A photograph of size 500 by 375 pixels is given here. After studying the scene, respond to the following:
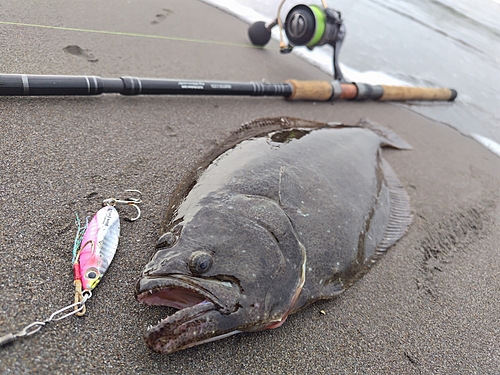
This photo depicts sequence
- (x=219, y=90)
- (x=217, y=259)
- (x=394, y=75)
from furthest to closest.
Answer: (x=394, y=75) → (x=219, y=90) → (x=217, y=259)

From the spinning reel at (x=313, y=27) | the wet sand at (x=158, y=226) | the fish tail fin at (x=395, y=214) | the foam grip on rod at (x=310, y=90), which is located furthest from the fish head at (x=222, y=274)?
the spinning reel at (x=313, y=27)

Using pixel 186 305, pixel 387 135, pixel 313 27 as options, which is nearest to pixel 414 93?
pixel 387 135

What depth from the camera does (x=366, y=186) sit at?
9.46 feet

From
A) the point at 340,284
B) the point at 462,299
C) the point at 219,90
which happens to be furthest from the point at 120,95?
the point at 462,299

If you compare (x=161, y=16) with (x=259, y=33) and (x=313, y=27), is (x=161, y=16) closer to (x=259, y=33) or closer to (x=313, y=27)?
(x=259, y=33)

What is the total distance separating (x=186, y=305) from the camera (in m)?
1.78

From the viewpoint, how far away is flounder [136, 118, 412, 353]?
1692mm

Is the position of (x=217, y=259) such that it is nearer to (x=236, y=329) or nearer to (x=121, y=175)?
(x=236, y=329)

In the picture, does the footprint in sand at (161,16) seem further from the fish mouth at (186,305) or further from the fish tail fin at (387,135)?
the fish mouth at (186,305)

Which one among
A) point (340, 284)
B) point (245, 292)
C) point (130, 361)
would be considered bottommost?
point (130, 361)

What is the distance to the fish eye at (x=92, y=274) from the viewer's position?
6.14ft

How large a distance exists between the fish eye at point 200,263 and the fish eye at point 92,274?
558 millimetres

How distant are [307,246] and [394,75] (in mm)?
5780

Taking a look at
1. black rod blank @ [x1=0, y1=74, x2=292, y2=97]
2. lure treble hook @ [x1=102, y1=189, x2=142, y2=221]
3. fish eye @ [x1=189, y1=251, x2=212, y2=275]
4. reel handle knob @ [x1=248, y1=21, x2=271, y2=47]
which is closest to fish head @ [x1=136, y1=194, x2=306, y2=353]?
fish eye @ [x1=189, y1=251, x2=212, y2=275]
